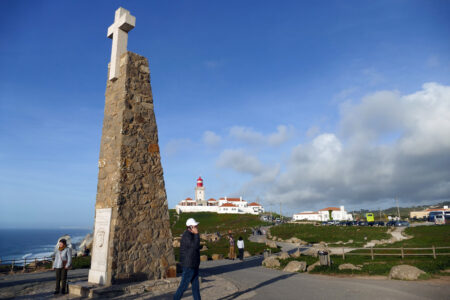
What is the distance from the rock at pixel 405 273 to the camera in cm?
992

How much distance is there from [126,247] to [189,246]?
3395 millimetres

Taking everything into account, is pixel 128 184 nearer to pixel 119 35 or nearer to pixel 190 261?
pixel 190 261

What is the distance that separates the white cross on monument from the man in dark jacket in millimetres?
6828

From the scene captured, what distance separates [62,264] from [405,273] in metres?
11.4

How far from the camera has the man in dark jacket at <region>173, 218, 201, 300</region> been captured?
20.4 ft

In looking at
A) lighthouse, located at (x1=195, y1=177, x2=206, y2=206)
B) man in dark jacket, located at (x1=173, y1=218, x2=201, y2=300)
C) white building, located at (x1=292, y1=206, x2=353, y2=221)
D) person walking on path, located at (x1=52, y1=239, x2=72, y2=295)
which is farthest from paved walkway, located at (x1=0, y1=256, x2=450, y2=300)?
white building, located at (x1=292, y1=206, x2=353, y2=221)

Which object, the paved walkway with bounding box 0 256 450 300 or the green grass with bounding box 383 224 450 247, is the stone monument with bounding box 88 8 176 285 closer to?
the paved walkway with bounding box 0 256 450 300

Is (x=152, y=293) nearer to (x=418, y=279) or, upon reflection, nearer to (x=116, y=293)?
(x=116, y=293)

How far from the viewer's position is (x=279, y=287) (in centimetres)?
923

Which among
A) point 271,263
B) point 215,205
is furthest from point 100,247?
point 215,205

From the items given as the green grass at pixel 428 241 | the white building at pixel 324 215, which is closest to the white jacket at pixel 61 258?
the green grass at pixel 428 241

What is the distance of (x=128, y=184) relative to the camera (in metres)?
9.34

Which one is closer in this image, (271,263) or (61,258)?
(61,258)

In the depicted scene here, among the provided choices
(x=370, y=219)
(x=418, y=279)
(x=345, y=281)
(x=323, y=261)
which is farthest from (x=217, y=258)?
(x=370, y=219)
